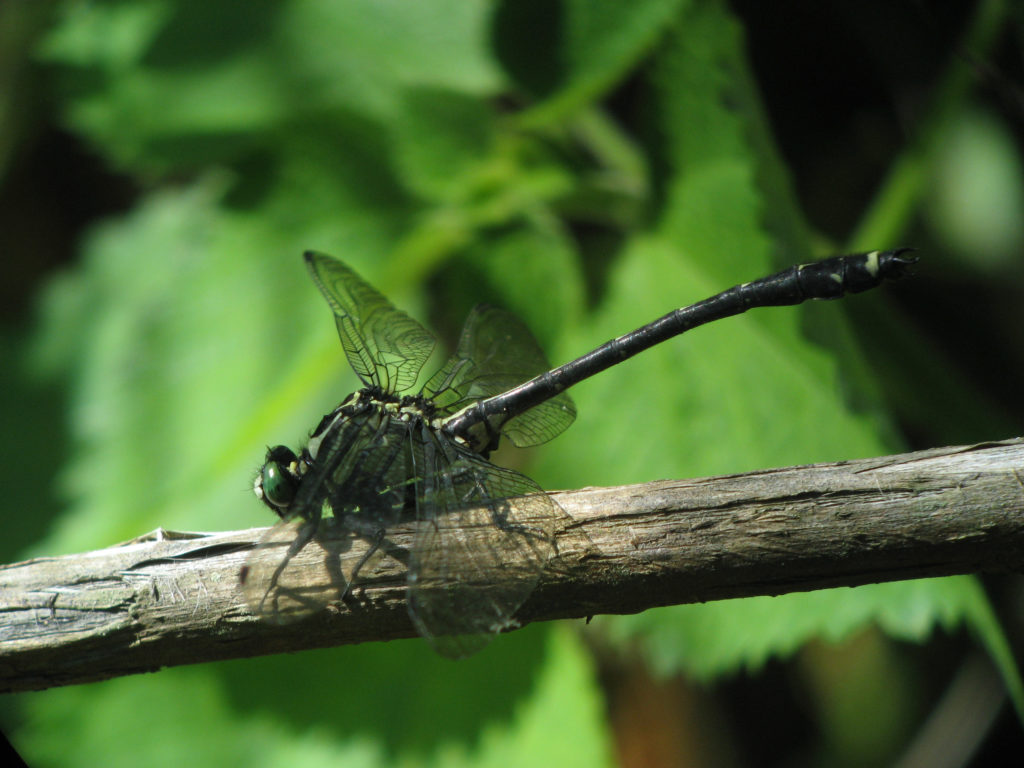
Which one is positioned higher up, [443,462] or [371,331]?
[371,331]

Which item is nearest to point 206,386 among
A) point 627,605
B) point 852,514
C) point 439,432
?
point 439,432

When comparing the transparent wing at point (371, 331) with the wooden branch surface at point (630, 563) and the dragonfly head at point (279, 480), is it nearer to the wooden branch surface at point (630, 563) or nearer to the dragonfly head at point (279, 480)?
the dragonfly head at point (279, 480)

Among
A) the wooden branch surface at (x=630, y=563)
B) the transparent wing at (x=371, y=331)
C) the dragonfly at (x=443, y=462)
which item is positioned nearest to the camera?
the wooden branch surface at (x=630, y=563)

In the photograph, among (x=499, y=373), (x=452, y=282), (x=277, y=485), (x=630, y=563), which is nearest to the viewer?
(x=630, y=563)

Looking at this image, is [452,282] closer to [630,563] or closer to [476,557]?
[476,557]

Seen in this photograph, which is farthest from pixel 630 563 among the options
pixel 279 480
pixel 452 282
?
pixel 452 282

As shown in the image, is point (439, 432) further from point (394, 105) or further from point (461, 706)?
point (394, 105)

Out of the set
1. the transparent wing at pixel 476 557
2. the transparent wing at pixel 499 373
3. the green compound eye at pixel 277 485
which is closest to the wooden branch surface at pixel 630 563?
the transparent wing at pixel 476 557
